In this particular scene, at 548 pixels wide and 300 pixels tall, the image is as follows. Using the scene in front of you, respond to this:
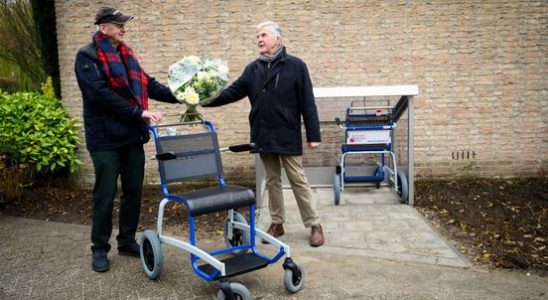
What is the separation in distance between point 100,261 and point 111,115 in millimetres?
1228

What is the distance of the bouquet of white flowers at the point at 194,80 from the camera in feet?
14.0

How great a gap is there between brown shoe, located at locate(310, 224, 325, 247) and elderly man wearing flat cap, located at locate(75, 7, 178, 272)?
162 centimetres

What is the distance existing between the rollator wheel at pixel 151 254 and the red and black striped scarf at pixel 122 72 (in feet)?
3.49

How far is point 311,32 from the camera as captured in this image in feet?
24.2

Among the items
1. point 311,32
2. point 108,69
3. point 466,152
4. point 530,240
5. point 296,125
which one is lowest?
point 530,240

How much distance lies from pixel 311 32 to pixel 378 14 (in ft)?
3.07

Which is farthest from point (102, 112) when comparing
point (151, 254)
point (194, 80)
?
point (151, 254)

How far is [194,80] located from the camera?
4.29 m

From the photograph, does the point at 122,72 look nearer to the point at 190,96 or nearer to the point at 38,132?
the point at 190,96

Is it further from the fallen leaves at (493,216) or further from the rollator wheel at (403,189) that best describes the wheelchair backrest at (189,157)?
the rollator wheel at (403,189)

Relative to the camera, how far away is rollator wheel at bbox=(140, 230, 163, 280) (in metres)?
4.12

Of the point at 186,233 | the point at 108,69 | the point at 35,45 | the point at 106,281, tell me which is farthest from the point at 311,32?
the point at 35,45

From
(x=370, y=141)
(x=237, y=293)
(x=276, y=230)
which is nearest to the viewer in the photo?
(x=237, y=293)

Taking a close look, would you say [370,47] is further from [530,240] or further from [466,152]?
[530,240]
